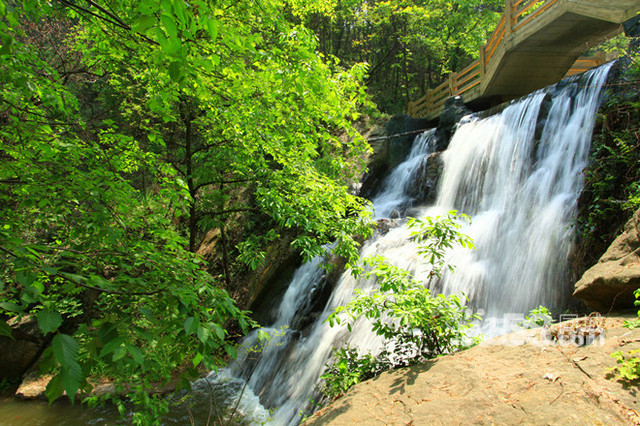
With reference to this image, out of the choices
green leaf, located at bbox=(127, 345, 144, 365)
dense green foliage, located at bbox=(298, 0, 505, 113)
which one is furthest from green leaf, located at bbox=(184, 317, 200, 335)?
dense green foliage, located at bbox=(298, 0, 505, 113)

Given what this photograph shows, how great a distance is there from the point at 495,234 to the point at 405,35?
16.5 metres

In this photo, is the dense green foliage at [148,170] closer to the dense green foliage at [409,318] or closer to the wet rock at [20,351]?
the dense green foliage at [409,318]

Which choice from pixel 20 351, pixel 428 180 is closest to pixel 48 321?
pixel 428 180

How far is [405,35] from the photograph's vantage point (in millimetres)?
18891

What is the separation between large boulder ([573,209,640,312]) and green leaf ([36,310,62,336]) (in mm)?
4588

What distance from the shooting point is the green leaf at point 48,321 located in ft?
3.81

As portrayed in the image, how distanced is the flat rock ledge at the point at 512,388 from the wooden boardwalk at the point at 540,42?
7412 mm

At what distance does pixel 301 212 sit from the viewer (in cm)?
493

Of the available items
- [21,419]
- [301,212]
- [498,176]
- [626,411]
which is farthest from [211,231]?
[626,411]

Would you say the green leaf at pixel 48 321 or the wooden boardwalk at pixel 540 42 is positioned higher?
the wooden boardwalk at pixel 540 42

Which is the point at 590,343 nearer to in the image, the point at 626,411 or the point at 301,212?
the point at 626,411

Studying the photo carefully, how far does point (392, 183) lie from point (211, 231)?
6965 millimetres

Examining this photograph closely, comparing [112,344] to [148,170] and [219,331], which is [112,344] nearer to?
[219,331]

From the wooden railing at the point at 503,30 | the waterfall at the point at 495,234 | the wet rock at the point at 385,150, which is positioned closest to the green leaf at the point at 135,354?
the waterfall at the point at 495,234
